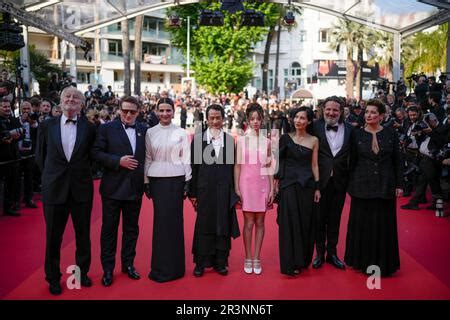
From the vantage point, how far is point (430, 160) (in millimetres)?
8180

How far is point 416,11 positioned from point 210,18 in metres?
7.11

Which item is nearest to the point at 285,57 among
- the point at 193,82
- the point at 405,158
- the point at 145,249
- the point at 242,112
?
the point at 193,82

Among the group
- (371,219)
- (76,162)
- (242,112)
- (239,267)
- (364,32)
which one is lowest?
(239,267)

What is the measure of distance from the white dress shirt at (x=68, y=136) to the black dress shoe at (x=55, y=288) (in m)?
1.15

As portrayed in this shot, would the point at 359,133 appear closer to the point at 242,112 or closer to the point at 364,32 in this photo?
the point at 242,112

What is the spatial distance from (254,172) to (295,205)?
21.1 inches

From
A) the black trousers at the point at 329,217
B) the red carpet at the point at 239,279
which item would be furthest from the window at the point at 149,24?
the black trousers at the point at 329,217

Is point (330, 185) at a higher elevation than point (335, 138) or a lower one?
lower

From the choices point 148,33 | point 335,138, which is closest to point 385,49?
point 148,33

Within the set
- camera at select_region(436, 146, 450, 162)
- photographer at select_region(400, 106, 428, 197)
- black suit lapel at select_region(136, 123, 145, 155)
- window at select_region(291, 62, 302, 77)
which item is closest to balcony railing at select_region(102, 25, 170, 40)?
window at select_region(291, 62, 302, 77)

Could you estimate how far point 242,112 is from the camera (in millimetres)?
19266

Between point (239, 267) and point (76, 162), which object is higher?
point (76, 162)

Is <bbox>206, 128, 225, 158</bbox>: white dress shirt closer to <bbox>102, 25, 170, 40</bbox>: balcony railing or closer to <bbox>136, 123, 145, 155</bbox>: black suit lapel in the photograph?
<bbox>136, 123, 145, 155</bbox>: black suit lapel

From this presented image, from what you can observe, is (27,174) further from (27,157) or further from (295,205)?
(295,205)
